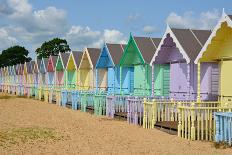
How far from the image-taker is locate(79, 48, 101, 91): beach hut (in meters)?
29.6

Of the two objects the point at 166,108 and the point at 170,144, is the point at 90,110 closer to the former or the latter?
the point at 166,108

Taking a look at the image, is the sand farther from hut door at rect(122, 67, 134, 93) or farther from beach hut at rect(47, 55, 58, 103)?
beach hut at rect(47, 55, 58, 103)

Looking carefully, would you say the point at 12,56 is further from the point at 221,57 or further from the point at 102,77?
the point at 221,57

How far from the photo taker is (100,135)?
44.1ft


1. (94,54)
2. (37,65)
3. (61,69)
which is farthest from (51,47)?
(94,54)

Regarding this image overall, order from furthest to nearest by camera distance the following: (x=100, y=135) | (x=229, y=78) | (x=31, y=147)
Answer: (x=229, y=78)
(x=100, y=135)
(x=31, y=147)

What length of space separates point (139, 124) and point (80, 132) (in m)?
3.23

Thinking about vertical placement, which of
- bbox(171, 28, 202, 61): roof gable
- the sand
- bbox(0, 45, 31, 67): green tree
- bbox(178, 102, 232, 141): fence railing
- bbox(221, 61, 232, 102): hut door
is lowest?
the sand

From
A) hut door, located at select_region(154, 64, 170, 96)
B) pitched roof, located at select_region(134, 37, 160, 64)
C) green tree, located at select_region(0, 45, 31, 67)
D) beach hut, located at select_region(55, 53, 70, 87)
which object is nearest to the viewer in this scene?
hut door, located at select_region(154, 64, 170, 96)

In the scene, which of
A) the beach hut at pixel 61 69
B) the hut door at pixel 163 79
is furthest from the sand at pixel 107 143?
the beach hut at pixel 61 69

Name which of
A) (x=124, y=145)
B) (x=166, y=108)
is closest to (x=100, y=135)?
(x=124, y=145)

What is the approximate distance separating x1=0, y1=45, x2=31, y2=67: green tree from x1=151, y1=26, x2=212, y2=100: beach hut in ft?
295

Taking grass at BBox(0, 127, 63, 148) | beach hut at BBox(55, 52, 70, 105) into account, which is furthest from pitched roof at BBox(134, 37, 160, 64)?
beach hut at BBox(55, 52, 70, 105)

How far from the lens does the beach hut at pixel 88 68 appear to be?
29573mm
